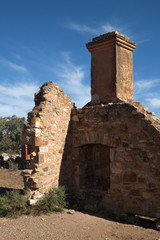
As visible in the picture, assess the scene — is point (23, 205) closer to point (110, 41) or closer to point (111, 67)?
point (111, 67)

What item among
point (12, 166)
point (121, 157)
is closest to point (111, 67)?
point (121, 157)

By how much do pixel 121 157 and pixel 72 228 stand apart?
2.21 m

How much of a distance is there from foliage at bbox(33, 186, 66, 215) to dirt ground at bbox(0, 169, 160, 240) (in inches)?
6.6

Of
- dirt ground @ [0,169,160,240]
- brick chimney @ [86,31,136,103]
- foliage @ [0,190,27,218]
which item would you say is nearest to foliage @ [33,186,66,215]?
dirt ground @ [0,169,160,240]

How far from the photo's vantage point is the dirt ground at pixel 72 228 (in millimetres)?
4188

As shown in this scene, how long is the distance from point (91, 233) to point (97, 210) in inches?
58.6

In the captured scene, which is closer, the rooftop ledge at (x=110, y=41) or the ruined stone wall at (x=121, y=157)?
the ruined stone wall at (x=121, y=157)

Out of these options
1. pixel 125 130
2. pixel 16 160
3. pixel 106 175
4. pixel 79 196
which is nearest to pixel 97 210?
pixel 79 196

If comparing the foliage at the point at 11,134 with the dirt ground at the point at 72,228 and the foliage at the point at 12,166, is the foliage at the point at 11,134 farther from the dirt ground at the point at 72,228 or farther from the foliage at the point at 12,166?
the dirt ground at the point at 72,228

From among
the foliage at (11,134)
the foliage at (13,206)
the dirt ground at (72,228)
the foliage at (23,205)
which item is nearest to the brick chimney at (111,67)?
the foliage at (23,205)

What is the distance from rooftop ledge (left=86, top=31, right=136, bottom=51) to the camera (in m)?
7.41

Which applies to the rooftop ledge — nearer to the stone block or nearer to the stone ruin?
the stone ruin

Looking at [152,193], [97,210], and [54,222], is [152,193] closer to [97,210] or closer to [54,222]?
[97,210]

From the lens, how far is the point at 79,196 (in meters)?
6.58
